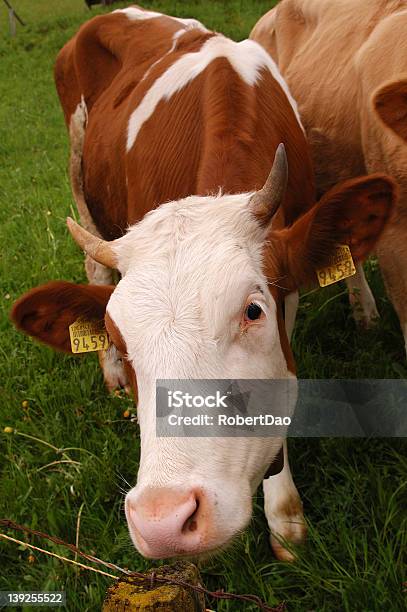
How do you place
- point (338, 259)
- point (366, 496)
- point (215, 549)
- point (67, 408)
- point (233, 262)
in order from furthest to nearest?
point (67, 408)
point (366, 496)
point (338, 259)
point (233, 262)
point (215, 549)

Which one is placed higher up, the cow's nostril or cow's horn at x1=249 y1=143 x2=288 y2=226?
cow's horn at x1=249 y1=143 x2=288 y2=226

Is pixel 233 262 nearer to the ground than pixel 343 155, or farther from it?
farther from it

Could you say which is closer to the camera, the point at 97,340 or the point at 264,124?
the point at 97,340

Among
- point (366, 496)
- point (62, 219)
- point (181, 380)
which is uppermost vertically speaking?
point (181, 380)

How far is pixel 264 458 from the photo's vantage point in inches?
83.0

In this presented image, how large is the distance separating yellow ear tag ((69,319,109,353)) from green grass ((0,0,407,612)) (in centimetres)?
70

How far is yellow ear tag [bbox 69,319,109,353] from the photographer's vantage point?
2.46 m

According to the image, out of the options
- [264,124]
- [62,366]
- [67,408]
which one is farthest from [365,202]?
[62,366]

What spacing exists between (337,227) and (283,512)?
48.3 inches

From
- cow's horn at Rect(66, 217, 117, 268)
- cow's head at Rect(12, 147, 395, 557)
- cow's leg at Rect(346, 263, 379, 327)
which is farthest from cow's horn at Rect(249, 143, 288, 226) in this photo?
cow's leg at Rect(346, 263, 379, 327)

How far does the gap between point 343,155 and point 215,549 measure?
2.61m

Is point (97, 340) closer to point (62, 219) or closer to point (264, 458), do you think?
point (264, 458)

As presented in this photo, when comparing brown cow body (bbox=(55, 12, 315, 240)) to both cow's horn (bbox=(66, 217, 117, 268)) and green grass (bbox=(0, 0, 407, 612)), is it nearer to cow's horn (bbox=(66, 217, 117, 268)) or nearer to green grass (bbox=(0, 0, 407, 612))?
cow's horn (bbox=(66, 217, 117, 268))

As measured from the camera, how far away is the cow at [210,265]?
176 centimetres
